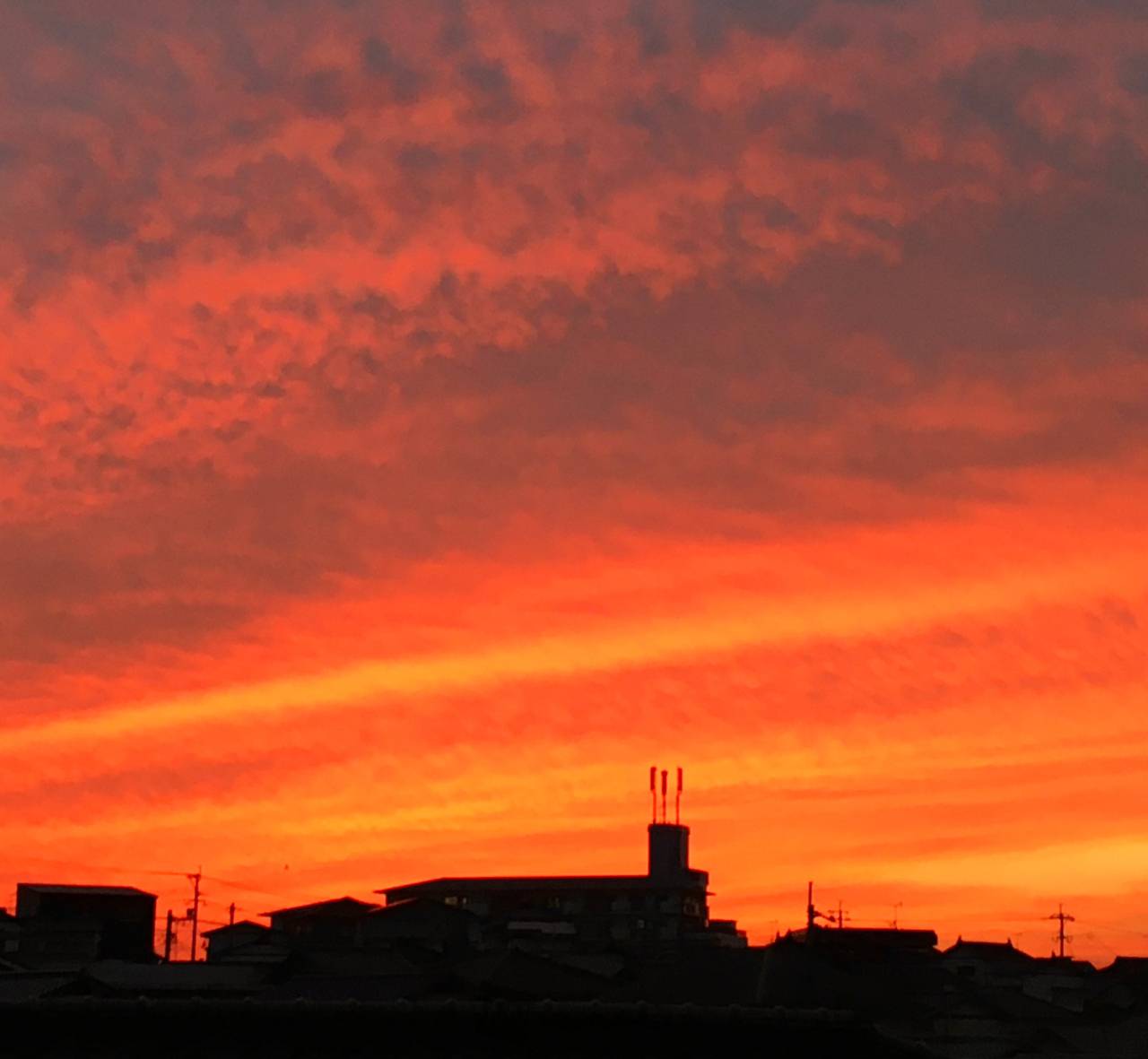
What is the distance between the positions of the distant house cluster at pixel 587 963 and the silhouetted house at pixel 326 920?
133 millimetres

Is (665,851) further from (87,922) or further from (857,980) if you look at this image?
(857,980)

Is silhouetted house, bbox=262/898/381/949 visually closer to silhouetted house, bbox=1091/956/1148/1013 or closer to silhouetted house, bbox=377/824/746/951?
silhouetted house, bbox=377/824/746/951

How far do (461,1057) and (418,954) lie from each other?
125 ft

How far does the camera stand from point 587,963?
2832 inches

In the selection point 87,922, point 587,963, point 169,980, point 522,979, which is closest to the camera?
point 522,979

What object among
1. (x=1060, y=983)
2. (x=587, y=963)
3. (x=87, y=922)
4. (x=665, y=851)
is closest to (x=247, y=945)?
(x=87, y=922)

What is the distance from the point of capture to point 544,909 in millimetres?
102938

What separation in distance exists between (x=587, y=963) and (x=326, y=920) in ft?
92.4

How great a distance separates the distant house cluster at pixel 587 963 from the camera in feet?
183

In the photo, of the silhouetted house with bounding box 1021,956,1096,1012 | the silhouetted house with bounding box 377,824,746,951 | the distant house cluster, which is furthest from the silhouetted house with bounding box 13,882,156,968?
the silhouetted house with bounding box 1021,956,1096,1012

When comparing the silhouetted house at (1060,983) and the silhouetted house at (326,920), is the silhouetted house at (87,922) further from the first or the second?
the silhouetted house at (1060,983)

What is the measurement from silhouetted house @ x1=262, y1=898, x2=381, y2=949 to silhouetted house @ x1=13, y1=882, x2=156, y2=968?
35.0 feet

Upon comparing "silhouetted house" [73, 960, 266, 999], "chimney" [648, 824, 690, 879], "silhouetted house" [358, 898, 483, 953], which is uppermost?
"chimney" [648, 824, 690, 879]

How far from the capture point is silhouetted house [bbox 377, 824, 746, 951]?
101875 millimetres
